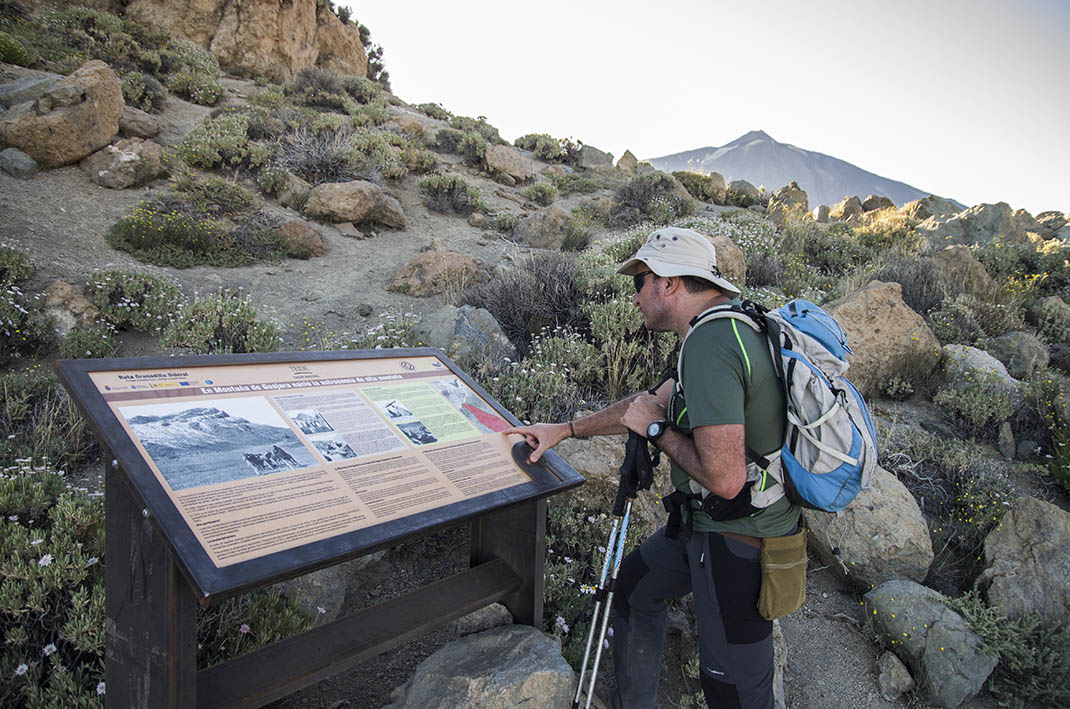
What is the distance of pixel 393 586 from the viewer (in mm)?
3607

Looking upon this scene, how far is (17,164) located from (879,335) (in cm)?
1170

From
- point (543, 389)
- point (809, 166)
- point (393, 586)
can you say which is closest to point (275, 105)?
point (543, 389)

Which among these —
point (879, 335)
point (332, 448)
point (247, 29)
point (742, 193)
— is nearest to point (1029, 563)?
point (879, 335)

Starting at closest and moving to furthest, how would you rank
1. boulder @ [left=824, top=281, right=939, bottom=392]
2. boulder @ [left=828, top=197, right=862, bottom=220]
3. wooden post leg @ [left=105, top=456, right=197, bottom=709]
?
wooden post leg @ [left=105, top=456, right=197, bottom=709] < boulder @ [left=824, top=281, right=939, bottom=392] < boulder @ [left=828, top=197, right=862, bottom=220]

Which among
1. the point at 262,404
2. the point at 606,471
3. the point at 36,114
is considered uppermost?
the point at 36,114

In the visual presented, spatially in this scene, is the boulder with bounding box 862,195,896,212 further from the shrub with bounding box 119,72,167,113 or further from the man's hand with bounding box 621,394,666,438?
the man's hand with bounding box 621,394,666,438

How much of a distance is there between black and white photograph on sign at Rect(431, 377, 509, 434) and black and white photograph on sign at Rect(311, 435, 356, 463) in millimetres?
651

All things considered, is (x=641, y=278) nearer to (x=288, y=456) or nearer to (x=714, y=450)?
(x=714, y=450)

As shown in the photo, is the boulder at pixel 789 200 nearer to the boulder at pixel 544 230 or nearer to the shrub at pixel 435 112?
the boulder at pixel 544 230

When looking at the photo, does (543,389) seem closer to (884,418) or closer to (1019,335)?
(884,418)

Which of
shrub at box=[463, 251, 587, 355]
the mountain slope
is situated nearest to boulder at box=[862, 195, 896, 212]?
shrub at box=[463, 251, 587, 355]

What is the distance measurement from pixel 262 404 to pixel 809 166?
19729 centimetres

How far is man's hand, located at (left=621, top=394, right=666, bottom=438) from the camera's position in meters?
2.18

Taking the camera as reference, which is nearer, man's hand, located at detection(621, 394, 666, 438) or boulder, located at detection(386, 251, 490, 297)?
man's hand, located at detection(621, 394, 666, 438)
